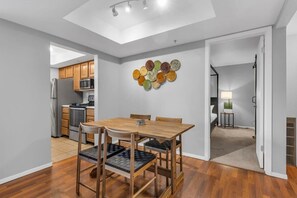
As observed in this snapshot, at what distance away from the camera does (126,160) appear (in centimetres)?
160

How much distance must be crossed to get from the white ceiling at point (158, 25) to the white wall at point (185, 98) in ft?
1.32

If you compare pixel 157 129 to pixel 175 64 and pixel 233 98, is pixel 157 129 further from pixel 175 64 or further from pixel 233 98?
pixel 233 98

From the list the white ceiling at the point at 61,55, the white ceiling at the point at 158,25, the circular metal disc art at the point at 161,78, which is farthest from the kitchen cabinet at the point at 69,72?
the circular metal disc art at the point at 161,78

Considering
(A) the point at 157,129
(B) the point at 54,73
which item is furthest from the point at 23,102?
(B) the point at 54,73

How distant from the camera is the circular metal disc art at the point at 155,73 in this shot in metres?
3.14

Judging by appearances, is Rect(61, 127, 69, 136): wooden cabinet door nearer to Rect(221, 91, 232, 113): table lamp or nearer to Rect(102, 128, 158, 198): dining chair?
Rect(102, 128, 158, 198): dining chair

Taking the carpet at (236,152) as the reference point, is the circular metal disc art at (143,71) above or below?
above

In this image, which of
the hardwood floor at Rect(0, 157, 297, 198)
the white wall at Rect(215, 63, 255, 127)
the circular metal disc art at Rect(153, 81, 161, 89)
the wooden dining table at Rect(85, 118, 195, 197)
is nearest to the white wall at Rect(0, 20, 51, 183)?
the hardwood floor at Rect(0, 157, 297, 198)

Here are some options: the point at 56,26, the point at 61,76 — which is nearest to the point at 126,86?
the point at 56,26

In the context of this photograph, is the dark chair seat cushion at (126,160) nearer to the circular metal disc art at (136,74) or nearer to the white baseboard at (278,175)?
the white baseboard at (278,175)

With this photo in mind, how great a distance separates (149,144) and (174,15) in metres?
2.06

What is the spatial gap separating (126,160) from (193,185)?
1077mm

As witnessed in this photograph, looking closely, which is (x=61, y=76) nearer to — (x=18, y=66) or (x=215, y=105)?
(x=18, y=66)

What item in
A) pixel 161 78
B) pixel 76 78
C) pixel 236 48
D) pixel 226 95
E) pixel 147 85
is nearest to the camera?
pixel 161 78
